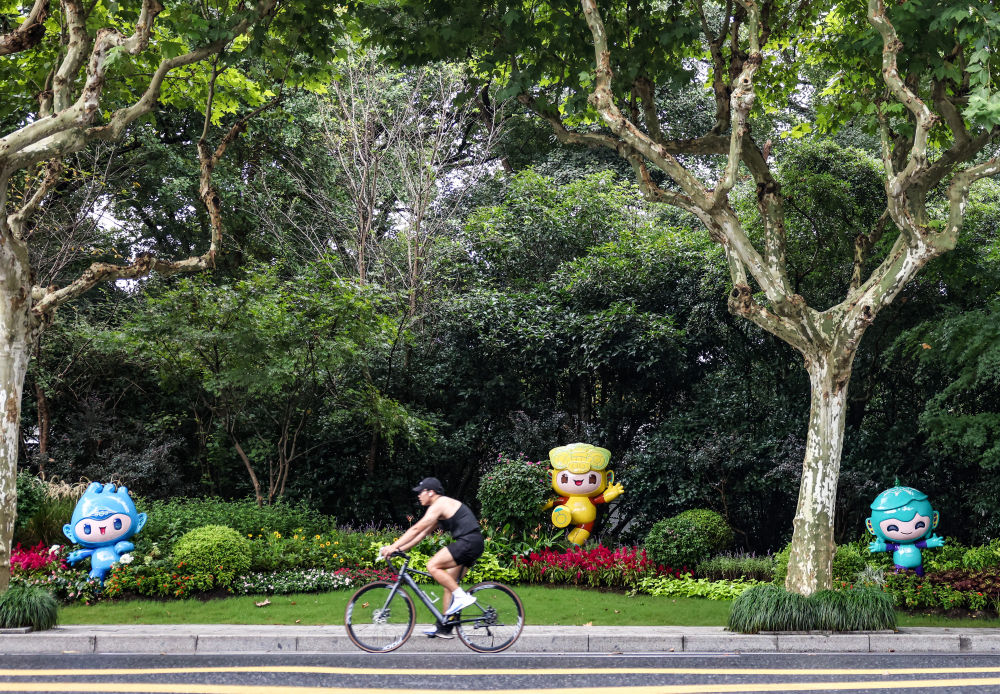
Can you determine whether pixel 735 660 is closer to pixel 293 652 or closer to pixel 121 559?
pixel 293 652

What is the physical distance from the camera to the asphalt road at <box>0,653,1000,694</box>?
6.44 m

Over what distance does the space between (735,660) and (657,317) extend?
9341mm

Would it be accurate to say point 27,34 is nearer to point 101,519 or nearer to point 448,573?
point 101,519

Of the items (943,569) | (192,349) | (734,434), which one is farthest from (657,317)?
(192,349)

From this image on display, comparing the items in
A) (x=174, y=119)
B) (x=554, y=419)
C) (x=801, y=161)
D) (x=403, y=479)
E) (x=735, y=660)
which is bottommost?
(x=735, y=660)

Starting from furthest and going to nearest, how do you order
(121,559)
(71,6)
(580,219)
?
(580,219) < (121,559) < (71,6)

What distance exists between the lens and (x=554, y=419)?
1809cm

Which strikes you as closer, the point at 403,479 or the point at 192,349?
the point at 192,349

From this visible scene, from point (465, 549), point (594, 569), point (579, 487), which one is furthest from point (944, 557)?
point (465, 549)

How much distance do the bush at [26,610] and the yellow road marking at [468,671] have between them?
1.95m

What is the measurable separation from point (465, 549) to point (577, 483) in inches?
265

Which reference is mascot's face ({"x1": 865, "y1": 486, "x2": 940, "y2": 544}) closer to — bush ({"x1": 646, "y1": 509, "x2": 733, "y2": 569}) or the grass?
bush ({"x1": 646, "y1": 509, "x2": 733, "y2": 569})

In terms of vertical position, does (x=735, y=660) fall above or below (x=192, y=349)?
below

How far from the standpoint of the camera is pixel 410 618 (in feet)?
26.2
